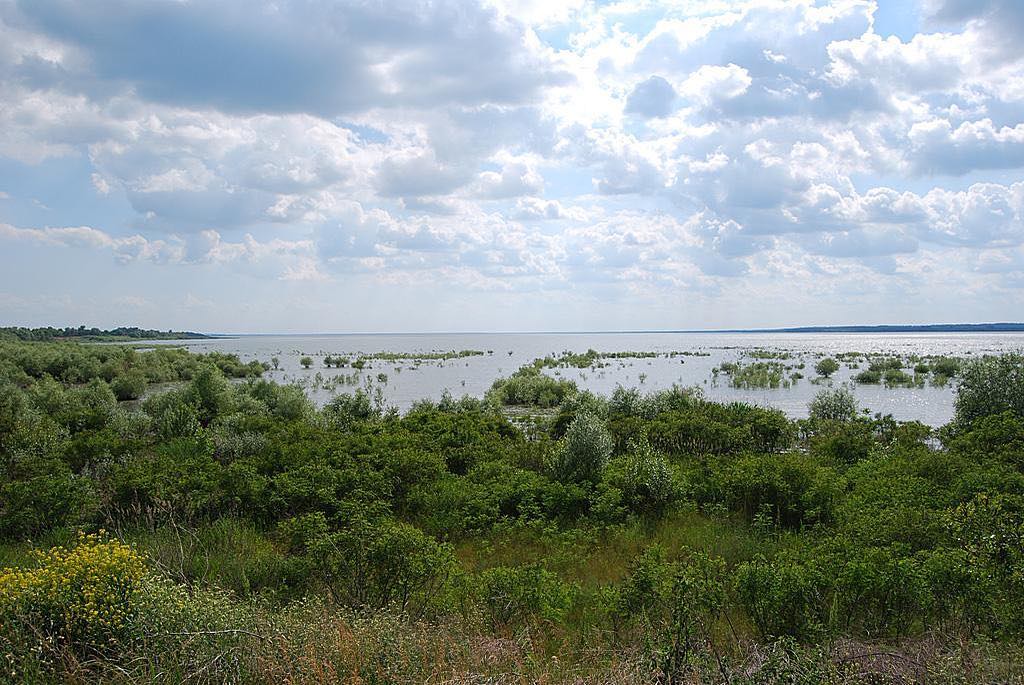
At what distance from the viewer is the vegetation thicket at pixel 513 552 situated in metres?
6.30

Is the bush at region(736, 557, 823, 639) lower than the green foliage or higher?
higher

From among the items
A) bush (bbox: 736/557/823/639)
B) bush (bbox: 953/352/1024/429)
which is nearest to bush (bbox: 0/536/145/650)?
bush (bbox: 736/557/823/639)

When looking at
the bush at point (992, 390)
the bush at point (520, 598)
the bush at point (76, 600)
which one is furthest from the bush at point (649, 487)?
the bush at point (992, 390)

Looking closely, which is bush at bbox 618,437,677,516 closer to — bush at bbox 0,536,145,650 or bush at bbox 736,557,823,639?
bush at bbox 736,557,823,639

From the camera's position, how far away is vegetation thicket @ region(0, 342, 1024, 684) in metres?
6.30

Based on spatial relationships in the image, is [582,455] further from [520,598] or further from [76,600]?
[76,600]

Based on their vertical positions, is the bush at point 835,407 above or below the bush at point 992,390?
below

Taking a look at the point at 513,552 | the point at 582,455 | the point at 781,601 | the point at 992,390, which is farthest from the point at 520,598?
the point at 992,390

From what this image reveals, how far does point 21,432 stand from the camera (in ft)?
58.9

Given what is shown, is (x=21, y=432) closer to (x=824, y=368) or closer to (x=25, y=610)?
(x=25, y=610)

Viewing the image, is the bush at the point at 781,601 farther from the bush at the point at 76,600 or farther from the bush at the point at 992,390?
the bush at the point at 992,390

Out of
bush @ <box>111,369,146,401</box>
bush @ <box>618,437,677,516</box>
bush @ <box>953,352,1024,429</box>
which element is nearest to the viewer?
bush @ <box>618,437,677,516</box>

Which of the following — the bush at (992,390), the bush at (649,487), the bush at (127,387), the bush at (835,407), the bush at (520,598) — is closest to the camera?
the bush at (520,598)

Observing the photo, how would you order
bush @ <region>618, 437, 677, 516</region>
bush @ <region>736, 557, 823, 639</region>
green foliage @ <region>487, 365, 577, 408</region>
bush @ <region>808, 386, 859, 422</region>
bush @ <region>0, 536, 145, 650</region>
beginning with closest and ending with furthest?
1. bush @ <region>0, 536, 145, 650</region>
2. bush @ <region>736, 557, 823, 639</region>
3. bush @ <region>618, 437, 677, 516</region>
4. bush @ <region>808, 386, 859, 422</region>
5. green foliage @ <region>487, 365, 577, 408</region>
